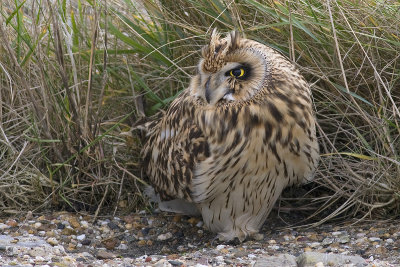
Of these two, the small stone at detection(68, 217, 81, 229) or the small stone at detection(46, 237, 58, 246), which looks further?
the small stone at detection(68, 217, 81, 229)

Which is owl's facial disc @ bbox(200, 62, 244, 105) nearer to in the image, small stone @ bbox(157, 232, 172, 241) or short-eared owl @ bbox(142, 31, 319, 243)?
short-eared owl @ bbox(142, 31, 319, 243)

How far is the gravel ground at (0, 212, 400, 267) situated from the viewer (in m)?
3.05

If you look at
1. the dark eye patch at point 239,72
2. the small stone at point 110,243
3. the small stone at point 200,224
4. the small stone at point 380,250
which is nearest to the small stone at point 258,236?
the small stone at point 200,224

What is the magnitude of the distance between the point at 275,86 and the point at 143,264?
99 centimetres

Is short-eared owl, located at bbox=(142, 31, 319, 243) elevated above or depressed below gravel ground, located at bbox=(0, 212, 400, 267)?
above

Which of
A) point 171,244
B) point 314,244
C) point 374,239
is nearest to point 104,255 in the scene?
point 171,244

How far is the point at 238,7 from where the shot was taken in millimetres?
3939

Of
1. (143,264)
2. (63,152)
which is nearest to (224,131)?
(143,264)

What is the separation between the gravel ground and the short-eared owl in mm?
253

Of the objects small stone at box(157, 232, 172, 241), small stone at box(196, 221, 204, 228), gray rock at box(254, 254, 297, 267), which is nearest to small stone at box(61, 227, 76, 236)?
small stone at box(157, 232, 172, 241)

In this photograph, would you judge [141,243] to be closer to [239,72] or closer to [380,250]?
[239,72]

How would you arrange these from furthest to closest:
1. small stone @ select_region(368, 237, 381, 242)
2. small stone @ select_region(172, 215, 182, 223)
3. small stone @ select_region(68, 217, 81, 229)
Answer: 1. small stone @ select_region(172, 215, 182, 223)
2. small stone @ select_region(68, 217, 81, 229)
3. small stone @ select_region(368, 237, 381, 242)

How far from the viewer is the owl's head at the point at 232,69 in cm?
317

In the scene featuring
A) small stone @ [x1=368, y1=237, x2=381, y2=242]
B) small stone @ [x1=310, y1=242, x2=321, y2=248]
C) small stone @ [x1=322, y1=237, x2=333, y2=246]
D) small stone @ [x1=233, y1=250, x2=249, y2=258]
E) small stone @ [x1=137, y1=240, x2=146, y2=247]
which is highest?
small stone @ [x1=368, y1=237, x2=381, y2=242]
